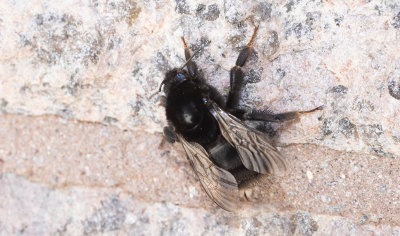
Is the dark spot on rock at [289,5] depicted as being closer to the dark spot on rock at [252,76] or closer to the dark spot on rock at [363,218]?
the dark spot on rock at [252,76]

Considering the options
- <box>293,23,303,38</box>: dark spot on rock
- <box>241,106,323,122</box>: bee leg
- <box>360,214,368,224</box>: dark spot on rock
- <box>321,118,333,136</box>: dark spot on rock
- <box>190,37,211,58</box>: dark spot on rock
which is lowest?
<box>360,214,368,224</box>: dark spot on rock

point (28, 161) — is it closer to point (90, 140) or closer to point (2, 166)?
point (2, 166)

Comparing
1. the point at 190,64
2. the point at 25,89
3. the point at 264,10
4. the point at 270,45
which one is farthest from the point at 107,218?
the point at 264,10

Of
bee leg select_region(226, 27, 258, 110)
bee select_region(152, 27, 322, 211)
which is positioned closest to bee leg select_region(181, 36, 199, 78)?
bee select_region(152, 27, 322, 211)

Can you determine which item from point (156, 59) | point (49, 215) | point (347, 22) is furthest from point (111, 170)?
point (347, 22)

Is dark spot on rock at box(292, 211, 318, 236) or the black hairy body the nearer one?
dark spot on rock at box(292, 211, 318, 236)

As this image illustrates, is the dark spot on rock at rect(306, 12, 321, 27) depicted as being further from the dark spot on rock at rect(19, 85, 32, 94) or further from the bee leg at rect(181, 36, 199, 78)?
the dark spot on rock at rect(19, 85, 32, 94)

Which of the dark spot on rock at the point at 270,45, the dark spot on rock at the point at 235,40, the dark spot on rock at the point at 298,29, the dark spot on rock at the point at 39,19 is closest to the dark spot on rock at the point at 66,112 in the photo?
the dark spot on rock at the point at 39,19

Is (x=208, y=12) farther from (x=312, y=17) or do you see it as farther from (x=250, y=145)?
(x=250, y=145)
